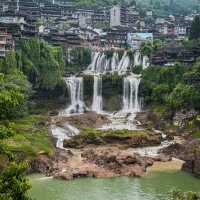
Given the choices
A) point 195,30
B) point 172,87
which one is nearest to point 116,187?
point 172,87

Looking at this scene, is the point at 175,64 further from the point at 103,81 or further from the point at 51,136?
the point at 51,136

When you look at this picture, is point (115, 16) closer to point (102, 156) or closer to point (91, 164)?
point (102, 156)

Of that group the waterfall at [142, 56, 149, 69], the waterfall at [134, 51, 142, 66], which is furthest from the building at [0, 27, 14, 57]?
the waterfall at [134, 51, 142, 66]

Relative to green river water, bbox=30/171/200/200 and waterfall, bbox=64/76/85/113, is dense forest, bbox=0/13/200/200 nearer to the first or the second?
waterfall, bbox=64/76/85/113

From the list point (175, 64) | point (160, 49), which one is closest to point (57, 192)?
point (175, 64)

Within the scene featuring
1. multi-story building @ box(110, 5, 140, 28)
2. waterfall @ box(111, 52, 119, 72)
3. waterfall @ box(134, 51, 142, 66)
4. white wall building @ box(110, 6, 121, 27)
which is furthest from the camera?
multi-story building @ box(110, 5, 140, 28)

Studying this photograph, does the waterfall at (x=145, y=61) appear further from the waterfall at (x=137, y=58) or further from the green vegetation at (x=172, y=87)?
the green vegetation at (x=172, y=87)
